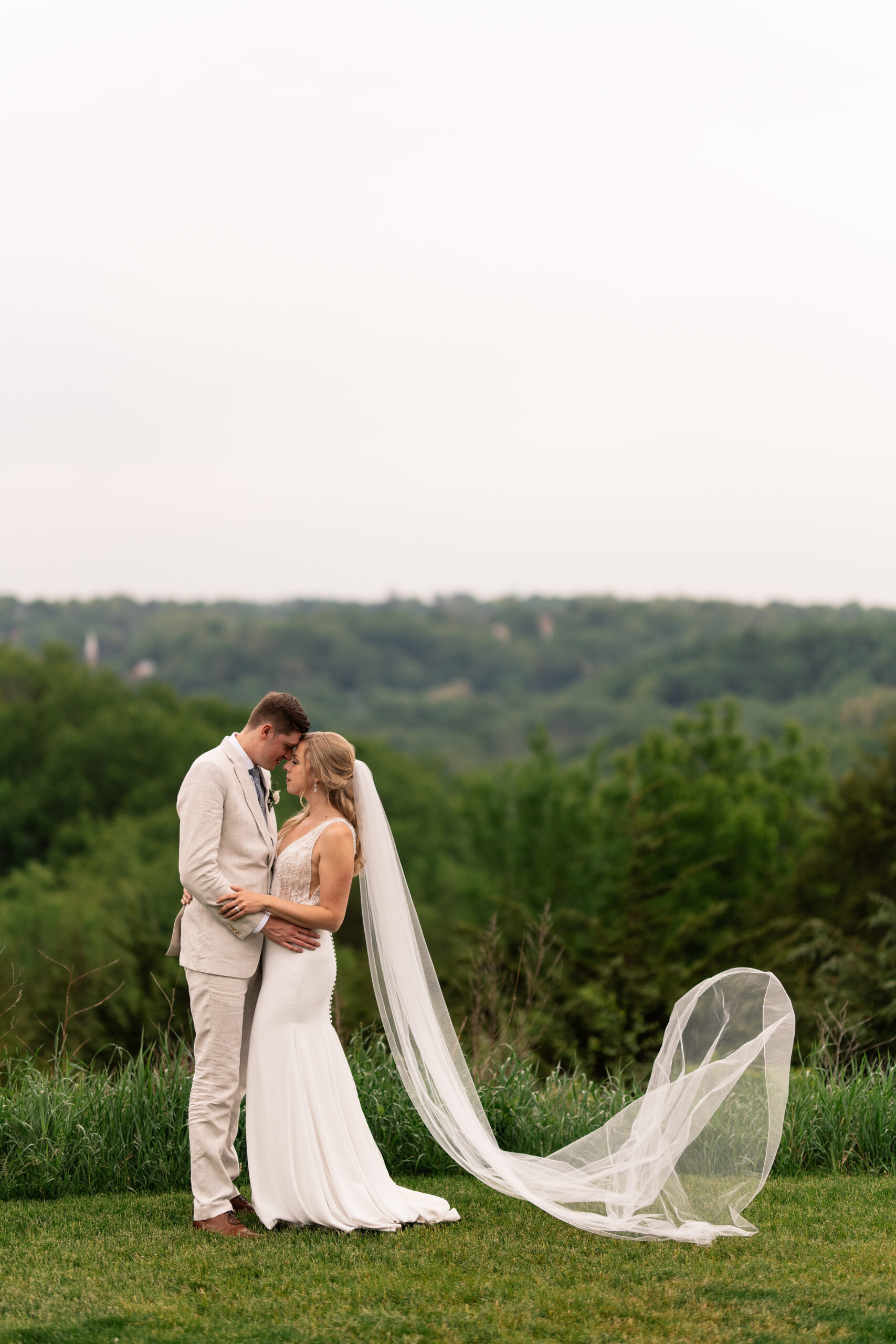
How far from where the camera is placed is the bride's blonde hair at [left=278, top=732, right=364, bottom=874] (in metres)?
5.40

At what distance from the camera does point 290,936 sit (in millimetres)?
5320

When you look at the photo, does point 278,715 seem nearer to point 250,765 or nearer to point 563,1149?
point 250,765

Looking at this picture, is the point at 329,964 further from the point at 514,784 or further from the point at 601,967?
the point at 514,784

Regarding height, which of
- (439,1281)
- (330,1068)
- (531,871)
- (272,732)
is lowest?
(531,871)

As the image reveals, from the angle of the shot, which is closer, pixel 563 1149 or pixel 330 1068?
pixel 330 1068

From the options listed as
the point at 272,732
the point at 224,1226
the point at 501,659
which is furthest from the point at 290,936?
the point at 501,659

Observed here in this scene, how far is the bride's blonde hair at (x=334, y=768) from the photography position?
17.7 ft

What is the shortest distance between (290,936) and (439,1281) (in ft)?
4.73

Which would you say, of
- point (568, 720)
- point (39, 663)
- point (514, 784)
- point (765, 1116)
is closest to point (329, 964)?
point (765, 1116)

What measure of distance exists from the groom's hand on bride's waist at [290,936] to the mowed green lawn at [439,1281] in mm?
1096

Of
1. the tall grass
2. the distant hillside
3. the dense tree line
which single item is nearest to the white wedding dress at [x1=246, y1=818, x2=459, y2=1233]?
the tall grass

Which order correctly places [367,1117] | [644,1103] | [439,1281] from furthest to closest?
[367,1117]
[644,1103]
[439,1281]

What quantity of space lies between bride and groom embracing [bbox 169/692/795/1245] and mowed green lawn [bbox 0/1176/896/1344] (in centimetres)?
17

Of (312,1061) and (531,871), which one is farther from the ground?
(312,1061)
